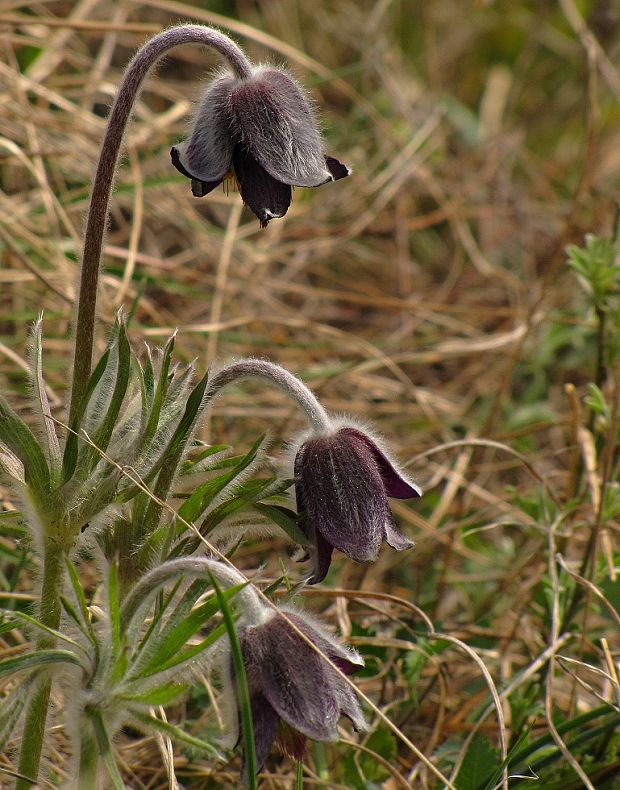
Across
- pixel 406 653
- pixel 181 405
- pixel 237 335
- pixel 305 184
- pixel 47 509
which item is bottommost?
pixel 237 335

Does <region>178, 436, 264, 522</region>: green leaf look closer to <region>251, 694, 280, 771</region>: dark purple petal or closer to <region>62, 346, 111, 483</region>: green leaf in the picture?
<region>62, 346, 111, 483</region>: green leaf

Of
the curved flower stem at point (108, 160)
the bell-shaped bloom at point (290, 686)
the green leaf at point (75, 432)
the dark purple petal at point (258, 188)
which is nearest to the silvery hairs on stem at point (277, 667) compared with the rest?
the bell-shaped bloom at point (290, 686)

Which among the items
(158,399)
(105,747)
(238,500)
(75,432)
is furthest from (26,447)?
(105,747)

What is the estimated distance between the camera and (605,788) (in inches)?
62.2

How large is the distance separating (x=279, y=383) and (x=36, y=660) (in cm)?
49

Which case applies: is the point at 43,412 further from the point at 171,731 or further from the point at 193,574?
the point at 171,731

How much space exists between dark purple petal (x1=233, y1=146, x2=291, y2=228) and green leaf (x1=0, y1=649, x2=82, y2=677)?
628 mm

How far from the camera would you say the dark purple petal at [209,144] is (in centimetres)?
135

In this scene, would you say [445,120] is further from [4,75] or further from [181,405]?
[181,405]

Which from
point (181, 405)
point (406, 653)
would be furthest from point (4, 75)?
point (406, 653)

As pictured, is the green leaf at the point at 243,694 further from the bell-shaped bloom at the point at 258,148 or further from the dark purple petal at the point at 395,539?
the bell-shaped bloom at the point at 258,148

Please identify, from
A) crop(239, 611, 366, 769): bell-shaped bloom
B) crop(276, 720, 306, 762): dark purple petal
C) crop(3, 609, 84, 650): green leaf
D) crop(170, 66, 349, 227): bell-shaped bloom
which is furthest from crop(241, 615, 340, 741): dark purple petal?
crop(170, 66, 349, 227): bell-shaped bloom

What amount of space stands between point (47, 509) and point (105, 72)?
99.5 inches

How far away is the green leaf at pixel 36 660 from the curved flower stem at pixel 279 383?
404 millimetres
